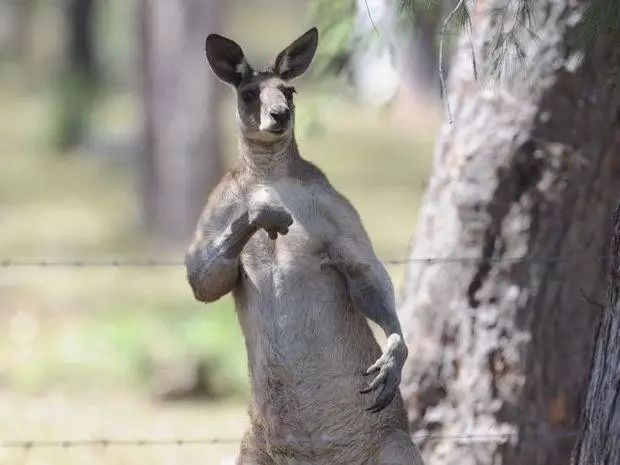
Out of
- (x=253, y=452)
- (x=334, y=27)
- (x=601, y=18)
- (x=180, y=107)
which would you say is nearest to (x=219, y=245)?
(x=253, y=452)

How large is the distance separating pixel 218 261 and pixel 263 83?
24.3 inches

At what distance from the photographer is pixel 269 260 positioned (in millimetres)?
5156

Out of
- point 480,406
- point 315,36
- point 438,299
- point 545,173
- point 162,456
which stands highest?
point 315,36

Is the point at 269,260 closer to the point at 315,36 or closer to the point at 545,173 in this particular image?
the point at 315,36

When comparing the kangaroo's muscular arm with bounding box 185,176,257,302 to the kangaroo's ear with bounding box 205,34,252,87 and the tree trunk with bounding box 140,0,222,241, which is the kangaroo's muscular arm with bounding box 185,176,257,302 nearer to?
the kangaroo's ear with bounding box 205,34,252,87

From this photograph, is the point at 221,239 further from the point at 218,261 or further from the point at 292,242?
the point at 292,242

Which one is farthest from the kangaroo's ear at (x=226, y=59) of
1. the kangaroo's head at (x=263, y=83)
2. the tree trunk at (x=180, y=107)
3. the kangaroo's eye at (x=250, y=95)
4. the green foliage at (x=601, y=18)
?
the tree trunk at (x=180, y=107)

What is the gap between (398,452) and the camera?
5133 mm

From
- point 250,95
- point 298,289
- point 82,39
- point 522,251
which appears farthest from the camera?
point 82,39

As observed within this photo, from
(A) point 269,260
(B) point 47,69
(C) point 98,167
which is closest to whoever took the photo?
(A) point 269,260

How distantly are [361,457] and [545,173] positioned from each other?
5.63 feet

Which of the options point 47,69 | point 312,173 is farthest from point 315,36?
point 47,69

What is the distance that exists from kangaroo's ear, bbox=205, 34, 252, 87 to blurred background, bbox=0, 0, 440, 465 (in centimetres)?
47

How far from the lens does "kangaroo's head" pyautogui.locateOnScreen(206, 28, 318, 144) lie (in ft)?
16.2
